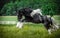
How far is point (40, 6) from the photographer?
310 cm

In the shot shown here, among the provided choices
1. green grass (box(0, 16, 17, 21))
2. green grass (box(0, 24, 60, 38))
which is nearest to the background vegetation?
green grass (box(0, 16, 17, 21))

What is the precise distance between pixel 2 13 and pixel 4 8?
54 mm

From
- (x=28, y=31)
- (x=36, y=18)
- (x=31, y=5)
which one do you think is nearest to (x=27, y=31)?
(x=28, y=31)

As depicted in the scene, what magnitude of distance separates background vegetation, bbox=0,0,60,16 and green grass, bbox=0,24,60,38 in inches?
5.7

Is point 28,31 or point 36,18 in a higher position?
point 36,18

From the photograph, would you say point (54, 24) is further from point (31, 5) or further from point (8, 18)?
point (8, 18)

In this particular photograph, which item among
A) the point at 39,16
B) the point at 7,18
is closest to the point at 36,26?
the point at 39,16

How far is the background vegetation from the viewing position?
3.09m

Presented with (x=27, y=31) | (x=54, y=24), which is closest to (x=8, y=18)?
(x=27, y=31)

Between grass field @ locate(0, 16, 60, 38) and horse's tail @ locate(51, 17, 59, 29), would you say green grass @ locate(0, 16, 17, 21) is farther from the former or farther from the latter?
horse's tail @ locate(51, 17, 59, 29)

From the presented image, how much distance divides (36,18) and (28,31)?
15 centimetres

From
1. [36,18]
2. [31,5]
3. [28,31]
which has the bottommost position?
[28,31]

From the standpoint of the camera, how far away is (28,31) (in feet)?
10.1

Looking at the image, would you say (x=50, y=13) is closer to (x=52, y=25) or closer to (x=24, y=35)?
(x=52, y=25)
